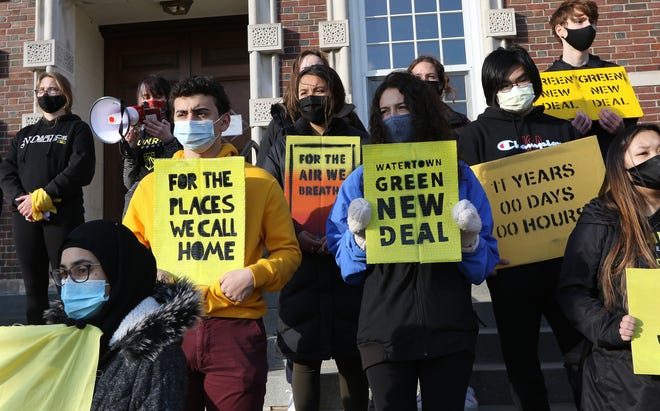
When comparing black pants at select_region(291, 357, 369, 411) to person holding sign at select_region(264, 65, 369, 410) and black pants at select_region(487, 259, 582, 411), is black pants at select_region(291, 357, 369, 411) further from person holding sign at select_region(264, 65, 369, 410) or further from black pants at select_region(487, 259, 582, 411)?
black pants at select_region(487, 259, 582, 411)

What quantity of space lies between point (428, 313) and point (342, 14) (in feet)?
18.8

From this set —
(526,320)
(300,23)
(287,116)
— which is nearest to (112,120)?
(287,116)

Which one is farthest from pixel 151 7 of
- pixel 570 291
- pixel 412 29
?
pixel 570 291

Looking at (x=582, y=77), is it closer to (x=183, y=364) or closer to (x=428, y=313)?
(x=428, y=313)

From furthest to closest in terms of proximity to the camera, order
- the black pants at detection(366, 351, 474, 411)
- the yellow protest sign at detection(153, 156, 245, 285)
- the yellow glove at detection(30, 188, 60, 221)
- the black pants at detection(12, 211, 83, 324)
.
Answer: the black pants at detection(12, 211, 83, 324), the yellow glove at detection(30, 188, 60, 221), the yellow protest sign at detection(153, 156, 245, 285), the black pants at detection(366, 351, 474, 411)

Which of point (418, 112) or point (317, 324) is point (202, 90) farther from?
point (317, 324)

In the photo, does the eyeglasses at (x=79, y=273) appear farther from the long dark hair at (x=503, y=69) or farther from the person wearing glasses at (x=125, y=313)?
the long dark hair at (x=503, y=69)

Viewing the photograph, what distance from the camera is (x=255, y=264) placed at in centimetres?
278

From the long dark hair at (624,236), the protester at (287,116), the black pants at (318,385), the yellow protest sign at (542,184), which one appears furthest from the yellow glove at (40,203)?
the long dark hair at (624,236)

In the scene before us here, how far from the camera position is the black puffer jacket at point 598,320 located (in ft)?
8.28

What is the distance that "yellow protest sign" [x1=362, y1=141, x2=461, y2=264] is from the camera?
2.64 meters

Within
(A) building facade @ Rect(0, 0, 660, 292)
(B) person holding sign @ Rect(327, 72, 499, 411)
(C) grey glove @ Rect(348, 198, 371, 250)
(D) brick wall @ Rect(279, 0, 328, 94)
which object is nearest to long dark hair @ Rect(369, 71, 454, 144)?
(B) person holding sign @ Rect(327, 72, 499, 411)

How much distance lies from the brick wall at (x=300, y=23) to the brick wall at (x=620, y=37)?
2.34m

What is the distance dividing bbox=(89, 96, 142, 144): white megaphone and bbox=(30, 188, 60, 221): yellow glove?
109 cm
